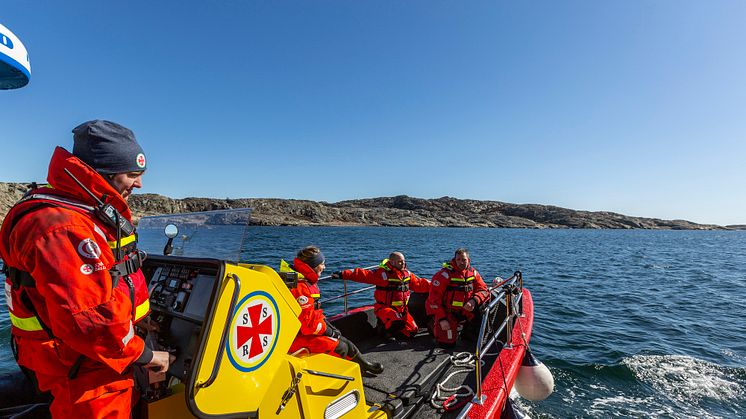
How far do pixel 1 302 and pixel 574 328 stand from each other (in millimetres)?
16356

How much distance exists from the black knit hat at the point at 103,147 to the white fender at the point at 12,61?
1137 millimetres

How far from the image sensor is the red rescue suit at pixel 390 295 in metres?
5.91

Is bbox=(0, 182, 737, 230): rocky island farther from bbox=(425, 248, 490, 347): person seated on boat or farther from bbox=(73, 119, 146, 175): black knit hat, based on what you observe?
bbox=(73, 119, 146, 175): black knit hat

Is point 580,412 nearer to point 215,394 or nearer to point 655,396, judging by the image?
point 655,396

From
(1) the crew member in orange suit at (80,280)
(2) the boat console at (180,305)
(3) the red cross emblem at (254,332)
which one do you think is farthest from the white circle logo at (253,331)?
(1) the crew member in orange suit at (80,280)

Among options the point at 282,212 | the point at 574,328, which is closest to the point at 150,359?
the point at 574,328

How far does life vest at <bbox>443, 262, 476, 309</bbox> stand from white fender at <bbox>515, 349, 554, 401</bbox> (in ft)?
4.03

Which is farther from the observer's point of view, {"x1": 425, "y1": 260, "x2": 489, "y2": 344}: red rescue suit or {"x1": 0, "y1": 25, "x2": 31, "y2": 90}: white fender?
{"x1": 425, "y1": 260, "x2": 489, "y2": 344}: red rescue suit

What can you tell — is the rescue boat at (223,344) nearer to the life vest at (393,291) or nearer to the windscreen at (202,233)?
the windscreen at (202,233)

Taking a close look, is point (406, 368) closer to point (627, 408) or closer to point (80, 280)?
point (627, 408)

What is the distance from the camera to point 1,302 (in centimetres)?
1087

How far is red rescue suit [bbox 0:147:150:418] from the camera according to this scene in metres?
1.39

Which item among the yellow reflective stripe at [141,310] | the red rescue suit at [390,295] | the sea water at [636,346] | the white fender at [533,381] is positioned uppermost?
the yellow reflective stripe at [141,310]

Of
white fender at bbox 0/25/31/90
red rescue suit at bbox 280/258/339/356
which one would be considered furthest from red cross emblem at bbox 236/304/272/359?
white fender at bbox 0/25/31/90
